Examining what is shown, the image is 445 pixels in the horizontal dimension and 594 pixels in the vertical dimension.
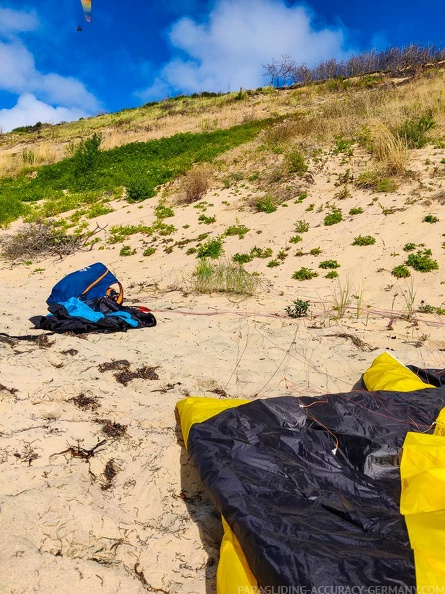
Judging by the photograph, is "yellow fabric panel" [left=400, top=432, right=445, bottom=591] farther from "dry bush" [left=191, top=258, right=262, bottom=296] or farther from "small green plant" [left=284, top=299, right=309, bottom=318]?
"dry bush" [left=191, top=258, right=262, bottom=296]

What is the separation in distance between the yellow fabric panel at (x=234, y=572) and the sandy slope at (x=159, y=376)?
23cm

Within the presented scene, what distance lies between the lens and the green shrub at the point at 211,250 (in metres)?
7.92

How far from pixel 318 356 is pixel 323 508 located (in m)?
2.41

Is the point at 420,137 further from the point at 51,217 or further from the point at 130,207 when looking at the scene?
the point at 51,217

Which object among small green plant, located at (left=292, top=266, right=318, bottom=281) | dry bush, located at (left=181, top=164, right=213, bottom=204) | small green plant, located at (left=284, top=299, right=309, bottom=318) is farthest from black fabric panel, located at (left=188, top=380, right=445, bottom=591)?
dry bush, located at (left=181, top=164, right=213, bottom=204)

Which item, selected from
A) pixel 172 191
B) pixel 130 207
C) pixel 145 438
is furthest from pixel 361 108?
pixel 145 438

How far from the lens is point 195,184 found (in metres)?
10.8

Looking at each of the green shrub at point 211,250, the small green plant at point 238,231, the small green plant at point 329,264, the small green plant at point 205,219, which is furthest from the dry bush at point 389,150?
the green shrub at point 211,250

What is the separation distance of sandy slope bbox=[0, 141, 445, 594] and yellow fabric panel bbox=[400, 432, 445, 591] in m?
0.92

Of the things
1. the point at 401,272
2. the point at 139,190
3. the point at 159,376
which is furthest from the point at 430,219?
the point at 139,190

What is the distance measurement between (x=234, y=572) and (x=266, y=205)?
8.29 meters

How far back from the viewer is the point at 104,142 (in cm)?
1855

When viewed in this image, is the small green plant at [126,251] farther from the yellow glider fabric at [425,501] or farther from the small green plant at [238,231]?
the yellow glider fabric at [425,501]

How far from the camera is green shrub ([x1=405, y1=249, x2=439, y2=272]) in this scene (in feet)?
20.1
